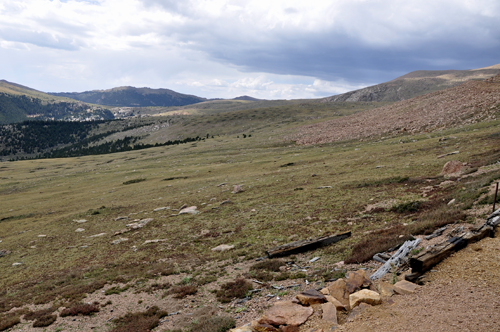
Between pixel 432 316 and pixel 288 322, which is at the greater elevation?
pixel 432 316

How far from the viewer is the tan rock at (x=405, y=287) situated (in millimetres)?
10219

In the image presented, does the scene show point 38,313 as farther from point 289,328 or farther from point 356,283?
point 356,283

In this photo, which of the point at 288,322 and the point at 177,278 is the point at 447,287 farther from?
the point at 177,278

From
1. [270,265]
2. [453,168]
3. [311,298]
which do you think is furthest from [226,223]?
[453,168]

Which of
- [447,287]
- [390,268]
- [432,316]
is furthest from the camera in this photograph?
[390,268]

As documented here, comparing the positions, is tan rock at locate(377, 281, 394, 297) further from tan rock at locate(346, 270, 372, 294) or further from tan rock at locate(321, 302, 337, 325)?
tan rock at locate(321, 302, 337, 325)

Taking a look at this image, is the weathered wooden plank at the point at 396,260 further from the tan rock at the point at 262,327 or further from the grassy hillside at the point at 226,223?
the tan rock at the point at 262,327

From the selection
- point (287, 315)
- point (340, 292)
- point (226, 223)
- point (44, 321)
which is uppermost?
point (340, 292)

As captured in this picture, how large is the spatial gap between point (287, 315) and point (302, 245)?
954cm

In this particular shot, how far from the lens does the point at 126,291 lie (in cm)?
1833

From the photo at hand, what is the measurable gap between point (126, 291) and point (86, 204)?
1574 inches

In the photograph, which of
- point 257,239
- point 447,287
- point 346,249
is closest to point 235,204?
point 257,239

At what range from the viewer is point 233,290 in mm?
15508

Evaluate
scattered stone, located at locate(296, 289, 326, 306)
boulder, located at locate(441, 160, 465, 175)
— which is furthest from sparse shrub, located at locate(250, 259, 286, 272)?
boulder, located at locate(441, 160, 465, 175)
